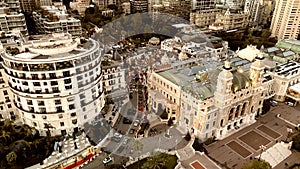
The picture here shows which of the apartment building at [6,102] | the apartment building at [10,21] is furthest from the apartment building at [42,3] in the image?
the apartment building at [6,102]

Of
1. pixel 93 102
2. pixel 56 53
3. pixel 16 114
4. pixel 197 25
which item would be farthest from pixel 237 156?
pixel 197 25

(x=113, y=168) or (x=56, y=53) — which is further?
(x=56, y=53)

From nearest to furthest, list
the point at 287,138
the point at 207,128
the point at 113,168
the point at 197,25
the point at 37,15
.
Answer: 1. the point at 113,168
2. the point at 207,128
3. the point at 287,138
4. the point at 37,15
5. the point at 197,25

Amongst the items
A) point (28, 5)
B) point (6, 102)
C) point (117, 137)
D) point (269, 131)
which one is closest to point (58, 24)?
point (6, 102)

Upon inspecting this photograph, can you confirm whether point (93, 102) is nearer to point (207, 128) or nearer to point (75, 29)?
point (207, 128)

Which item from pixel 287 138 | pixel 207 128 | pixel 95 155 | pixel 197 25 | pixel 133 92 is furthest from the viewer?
pixel 197 25

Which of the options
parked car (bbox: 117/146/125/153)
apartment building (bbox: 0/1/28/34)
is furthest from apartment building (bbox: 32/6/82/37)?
parked car (bbox: 117/146/125/153)

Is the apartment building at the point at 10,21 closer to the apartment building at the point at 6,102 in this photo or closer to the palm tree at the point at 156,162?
the apartment building at the point at 6,102

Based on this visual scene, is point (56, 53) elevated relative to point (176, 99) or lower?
elevated

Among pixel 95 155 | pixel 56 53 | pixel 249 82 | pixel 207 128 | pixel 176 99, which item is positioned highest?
pixel 56 53
